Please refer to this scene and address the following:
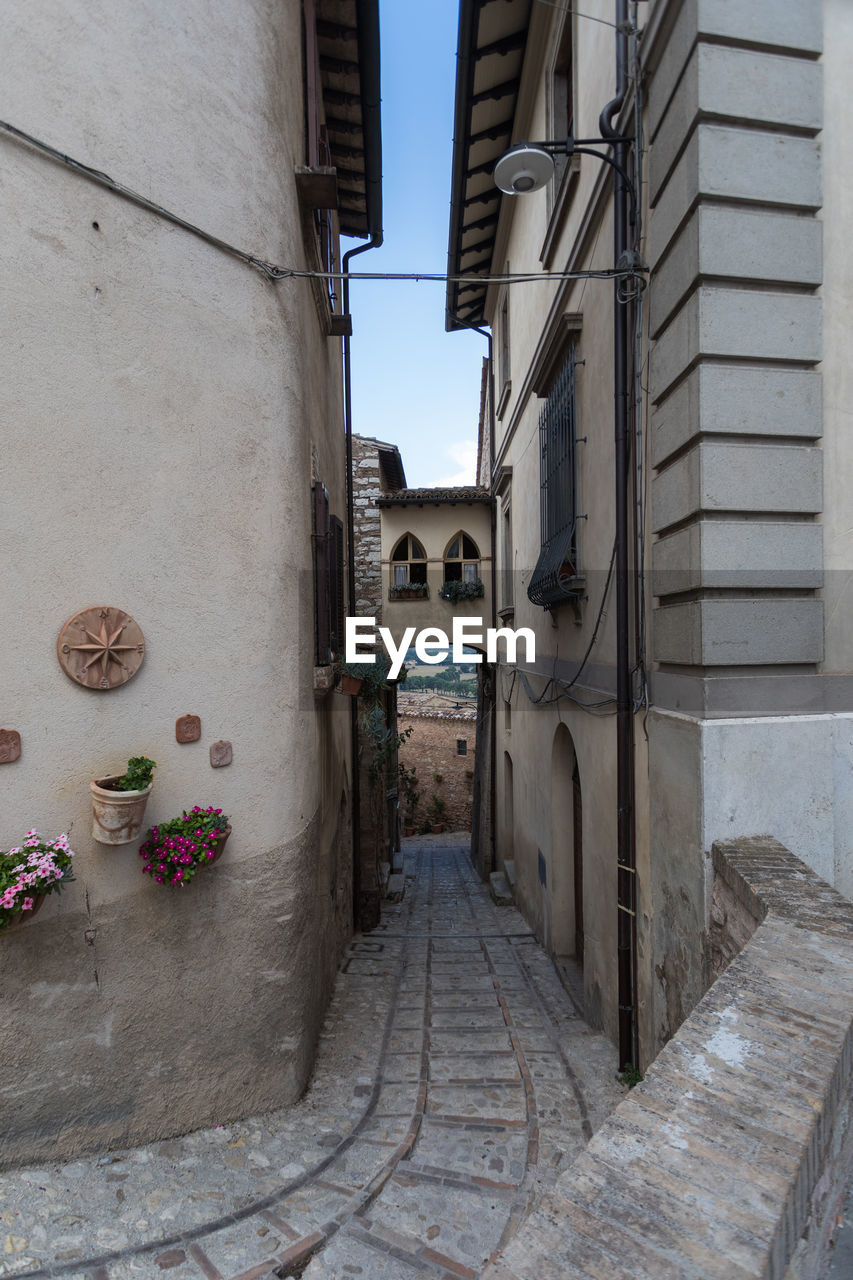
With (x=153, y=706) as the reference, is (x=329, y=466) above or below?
above

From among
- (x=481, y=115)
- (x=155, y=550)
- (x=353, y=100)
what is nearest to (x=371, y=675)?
(x=155, y=550)

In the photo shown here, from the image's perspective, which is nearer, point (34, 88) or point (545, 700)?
point (34, 88)

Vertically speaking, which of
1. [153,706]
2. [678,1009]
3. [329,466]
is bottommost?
[678,1009]

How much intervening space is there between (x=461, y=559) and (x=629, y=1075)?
1094 centimetres

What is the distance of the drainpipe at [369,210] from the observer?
6.17 metres

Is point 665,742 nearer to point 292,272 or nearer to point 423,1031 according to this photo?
point 423,1031

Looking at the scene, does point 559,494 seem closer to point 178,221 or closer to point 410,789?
point 178,221

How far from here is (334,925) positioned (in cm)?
657

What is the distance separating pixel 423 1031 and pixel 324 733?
246 centimetres

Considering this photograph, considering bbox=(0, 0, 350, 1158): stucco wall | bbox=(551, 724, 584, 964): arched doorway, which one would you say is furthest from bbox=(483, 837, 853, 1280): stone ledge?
bbox=(551, 724, 584, 964): arched doorway

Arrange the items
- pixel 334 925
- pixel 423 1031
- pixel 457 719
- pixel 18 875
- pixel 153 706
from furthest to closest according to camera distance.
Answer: pixel 457 719 → pixel 334 925 → pixel 423 1031 → pixel 153 706 → pixel 18 875

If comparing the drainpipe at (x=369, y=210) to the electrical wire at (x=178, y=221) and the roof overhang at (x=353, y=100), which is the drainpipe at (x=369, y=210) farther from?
the electrical wire at (x=178, y=221)

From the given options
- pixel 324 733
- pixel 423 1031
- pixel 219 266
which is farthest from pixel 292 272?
pixel 423 1031

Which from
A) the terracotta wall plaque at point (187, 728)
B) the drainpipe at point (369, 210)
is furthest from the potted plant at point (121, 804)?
the drainpipe at point (369, 210)
